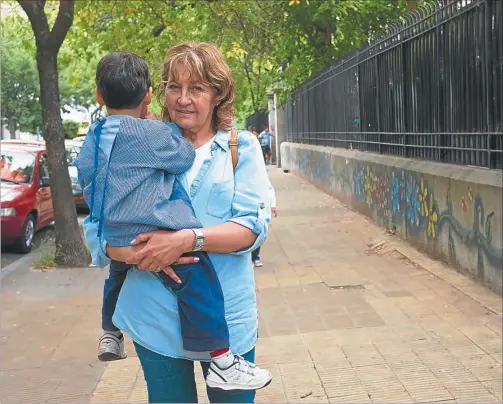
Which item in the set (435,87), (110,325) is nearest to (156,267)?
(110,325)

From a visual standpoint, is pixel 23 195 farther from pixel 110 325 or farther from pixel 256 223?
pixel 256 223

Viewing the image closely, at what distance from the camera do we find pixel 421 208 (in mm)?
8852

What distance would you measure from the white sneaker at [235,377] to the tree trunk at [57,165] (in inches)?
278

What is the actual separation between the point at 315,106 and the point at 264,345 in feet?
48.4

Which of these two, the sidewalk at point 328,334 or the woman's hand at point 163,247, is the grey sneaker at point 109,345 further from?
the sidewalk at point 328,334

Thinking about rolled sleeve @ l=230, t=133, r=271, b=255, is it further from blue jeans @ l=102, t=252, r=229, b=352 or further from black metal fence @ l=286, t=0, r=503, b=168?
black metal fence @ l=286, t=0, r=503, b=168

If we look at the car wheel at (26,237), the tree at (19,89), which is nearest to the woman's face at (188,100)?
the car wheel at (26,237)

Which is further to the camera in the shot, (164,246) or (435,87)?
(435,87)

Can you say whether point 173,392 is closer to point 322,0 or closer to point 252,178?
point 252,178

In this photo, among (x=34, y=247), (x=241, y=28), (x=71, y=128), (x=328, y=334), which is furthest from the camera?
(x=71, y=128)

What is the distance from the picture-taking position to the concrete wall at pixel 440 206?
21.7 ft

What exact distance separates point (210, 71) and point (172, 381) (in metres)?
1.10

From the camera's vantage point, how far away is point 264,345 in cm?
534

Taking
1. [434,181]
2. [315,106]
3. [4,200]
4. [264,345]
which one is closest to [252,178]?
[264,345]
